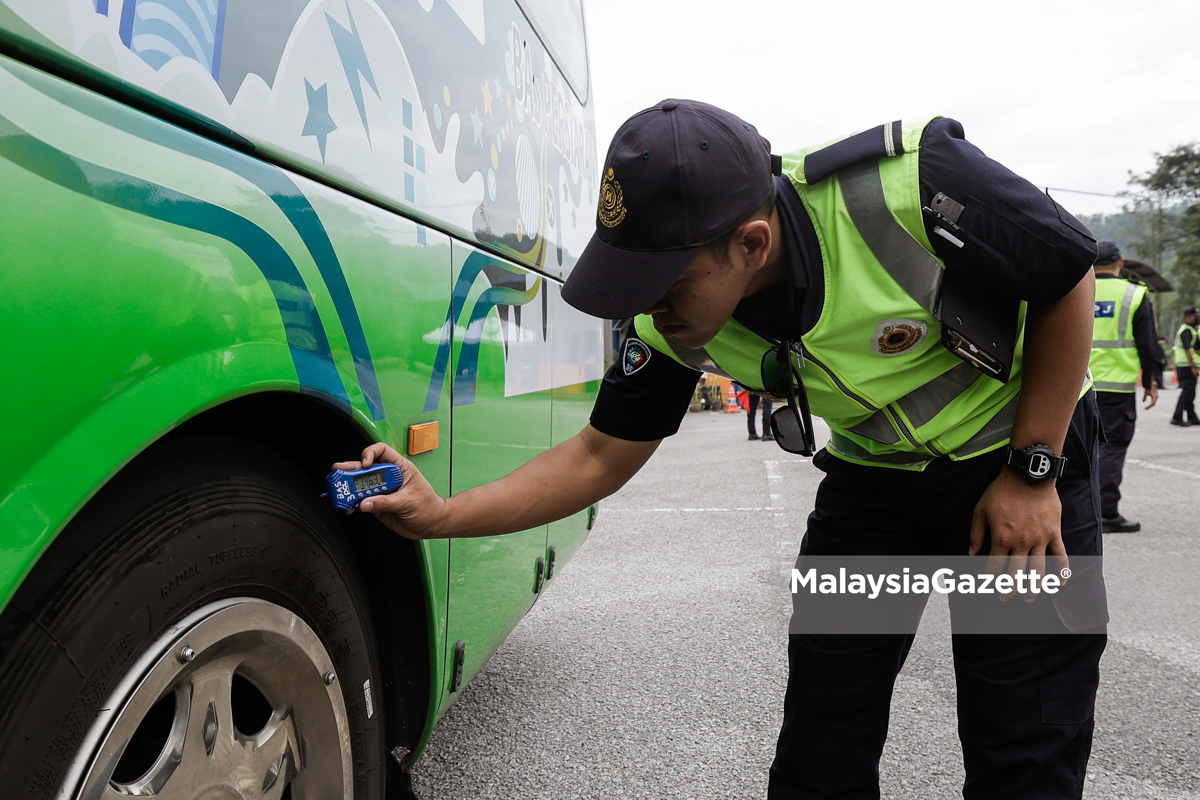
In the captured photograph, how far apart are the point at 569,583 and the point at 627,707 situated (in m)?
1.67

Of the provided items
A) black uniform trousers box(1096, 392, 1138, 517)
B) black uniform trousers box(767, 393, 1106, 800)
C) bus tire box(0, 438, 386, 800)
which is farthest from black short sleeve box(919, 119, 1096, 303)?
black uniform trousers box(1096, 392, 1138, 517)

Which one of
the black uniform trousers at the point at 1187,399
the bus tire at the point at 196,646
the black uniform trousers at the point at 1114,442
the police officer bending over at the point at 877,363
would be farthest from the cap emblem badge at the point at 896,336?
Result: the black uniform trousers at the point at 1187,399

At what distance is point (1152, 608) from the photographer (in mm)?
3799

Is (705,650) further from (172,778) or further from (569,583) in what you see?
(172,778)

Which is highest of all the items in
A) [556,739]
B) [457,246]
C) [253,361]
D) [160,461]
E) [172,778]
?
[457,246]

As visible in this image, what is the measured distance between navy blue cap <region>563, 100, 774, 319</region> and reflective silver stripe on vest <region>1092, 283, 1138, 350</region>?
5.30m

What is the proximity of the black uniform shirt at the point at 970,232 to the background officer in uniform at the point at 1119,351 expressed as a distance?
4.79 meters

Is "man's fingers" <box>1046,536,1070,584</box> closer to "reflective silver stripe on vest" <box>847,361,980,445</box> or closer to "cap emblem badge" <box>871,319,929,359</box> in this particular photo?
"reflective silver stripe on vest" <box>847,361,980,445</box>

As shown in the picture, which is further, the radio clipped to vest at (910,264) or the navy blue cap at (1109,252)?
the navy blue cap at (1109,252)

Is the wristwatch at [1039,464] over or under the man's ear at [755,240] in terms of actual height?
under

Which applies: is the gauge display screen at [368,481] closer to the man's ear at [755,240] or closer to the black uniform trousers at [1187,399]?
the man's ear at [755,240]

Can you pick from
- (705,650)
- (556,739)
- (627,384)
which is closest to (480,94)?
(627,384)

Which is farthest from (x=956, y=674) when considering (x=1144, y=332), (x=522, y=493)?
(x=1144, y=332)

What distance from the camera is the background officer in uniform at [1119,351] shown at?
17.8 ft
